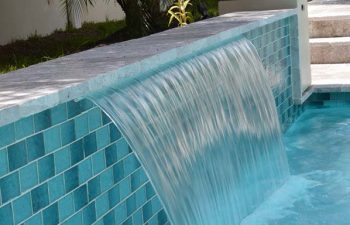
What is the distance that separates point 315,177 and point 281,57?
1.53 metres

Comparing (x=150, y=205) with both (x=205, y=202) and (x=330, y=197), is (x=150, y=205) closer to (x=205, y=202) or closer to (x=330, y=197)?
(x=205, y=202)

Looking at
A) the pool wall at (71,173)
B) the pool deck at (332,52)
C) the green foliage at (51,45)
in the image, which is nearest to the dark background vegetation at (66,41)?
the green foliage at (51,45)

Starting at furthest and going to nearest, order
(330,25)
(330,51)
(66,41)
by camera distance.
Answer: (66,41), (330,25), (330,51)

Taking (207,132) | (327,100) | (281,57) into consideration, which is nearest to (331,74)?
(327,100)

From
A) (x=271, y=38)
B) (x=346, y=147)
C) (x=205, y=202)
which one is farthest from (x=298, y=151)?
(x=205, y=202)

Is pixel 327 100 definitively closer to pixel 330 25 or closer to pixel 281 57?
pixel 281 57

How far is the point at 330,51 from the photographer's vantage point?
28.6 feet

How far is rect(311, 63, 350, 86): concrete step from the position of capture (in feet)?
25.3

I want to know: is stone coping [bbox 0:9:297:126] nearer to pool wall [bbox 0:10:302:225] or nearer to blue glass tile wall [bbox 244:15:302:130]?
pool wall [bbox 0:10:302:225]

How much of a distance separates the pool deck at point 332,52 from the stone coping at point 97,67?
200 cm

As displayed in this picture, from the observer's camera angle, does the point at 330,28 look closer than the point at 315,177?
No

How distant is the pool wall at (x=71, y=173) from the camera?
114 inches

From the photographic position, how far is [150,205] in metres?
4.09

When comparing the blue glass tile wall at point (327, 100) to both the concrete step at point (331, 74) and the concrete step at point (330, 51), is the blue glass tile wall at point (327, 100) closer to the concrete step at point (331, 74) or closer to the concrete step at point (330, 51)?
the concrete step at point (331, 74)
